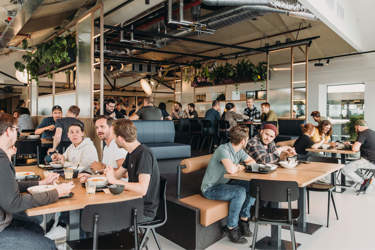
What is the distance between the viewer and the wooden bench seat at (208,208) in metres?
3.08

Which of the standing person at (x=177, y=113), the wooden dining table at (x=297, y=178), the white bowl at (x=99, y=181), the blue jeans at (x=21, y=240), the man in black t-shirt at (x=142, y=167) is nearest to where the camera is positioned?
the blue jeans at (x=21, y=240)

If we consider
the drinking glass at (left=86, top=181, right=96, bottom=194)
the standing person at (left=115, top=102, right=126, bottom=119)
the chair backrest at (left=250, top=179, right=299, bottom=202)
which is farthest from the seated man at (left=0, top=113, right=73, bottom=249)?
the standing person at (left=115, top=102, right=126, bottom=119)

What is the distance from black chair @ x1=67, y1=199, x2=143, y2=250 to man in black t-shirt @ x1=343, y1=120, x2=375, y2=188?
465cm

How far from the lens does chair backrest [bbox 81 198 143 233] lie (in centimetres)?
185

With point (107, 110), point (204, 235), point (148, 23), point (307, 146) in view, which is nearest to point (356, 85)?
point (307, 146)

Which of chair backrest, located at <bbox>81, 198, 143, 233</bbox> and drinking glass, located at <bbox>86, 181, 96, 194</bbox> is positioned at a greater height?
drinking glass, located at <bbox>86, 181, 96, 194</bbox>

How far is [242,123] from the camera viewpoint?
27.3 ft

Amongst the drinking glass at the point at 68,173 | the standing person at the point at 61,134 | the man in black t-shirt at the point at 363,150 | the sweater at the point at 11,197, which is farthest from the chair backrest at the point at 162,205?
Answer: the man in black t-shirt at the point at 363,150

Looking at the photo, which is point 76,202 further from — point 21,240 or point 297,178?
point 297,178

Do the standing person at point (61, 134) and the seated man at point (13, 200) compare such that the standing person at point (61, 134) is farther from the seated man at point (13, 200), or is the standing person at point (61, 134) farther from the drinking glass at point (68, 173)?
the seated man at point (13, 200)

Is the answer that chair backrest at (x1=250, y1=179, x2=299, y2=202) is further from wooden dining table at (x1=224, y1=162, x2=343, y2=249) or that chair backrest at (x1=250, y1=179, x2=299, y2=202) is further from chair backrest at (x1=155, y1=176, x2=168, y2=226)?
chair backrest at (x1=155, y1=176, x2=168, y2=226)

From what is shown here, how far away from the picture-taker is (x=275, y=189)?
2664 millimetres

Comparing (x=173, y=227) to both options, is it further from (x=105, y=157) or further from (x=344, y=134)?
(x=344, y=134)

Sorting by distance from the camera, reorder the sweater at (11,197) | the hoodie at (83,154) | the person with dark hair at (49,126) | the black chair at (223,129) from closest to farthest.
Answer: the sweater at (11,197) < the hoodie at (83,154) < the person with dark hair at (49,126) < the black chair at (223,129)
